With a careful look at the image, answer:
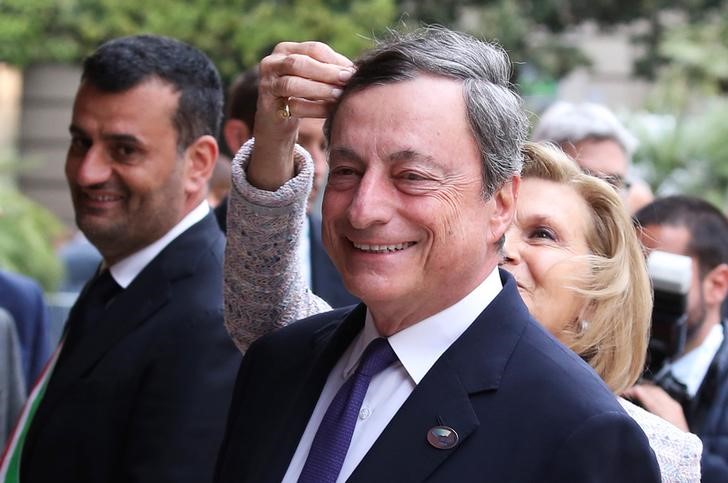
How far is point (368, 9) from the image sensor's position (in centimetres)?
1314

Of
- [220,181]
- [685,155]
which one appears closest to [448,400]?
[220,181]

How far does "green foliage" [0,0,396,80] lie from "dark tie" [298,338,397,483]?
10.7 meters

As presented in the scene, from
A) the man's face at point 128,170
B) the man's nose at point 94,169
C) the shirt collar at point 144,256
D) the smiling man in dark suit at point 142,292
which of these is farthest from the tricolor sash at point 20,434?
the man's nose at point 94,169

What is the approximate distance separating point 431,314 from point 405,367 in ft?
0.37

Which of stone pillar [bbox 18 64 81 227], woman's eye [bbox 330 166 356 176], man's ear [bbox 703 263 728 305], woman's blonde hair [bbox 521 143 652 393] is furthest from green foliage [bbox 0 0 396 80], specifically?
woman's eye [bbox 330 166 356 176]

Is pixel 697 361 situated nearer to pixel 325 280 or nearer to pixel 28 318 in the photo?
pixel 325 280

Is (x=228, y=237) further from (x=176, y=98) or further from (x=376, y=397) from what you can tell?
(x=176, y=98)

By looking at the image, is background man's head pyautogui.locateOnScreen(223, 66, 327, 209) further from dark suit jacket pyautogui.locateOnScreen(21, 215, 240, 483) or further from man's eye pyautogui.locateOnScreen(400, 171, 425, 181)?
man's eye pyautogui.locateOnScreen(400, 171, 425, 181)

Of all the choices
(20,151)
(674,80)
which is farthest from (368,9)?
(20,151)

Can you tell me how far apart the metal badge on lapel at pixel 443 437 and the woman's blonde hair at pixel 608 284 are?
796 millimetres

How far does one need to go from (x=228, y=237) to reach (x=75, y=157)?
119 centimetres

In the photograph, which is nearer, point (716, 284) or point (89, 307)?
point (89, 307)

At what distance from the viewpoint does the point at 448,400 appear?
219 cm

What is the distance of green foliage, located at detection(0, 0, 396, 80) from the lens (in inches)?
516
